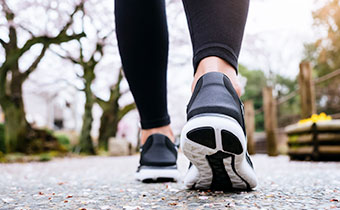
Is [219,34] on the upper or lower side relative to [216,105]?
upper

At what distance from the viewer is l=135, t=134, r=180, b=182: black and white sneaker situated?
1.11 metres

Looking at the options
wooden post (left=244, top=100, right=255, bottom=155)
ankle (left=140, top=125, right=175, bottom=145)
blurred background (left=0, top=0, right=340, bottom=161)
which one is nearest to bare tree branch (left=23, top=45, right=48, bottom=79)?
blurred background (left=0, top=0, right=340, bottom=161)

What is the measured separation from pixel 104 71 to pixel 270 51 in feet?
29.2

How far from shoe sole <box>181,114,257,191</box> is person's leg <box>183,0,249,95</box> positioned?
0.15 meters

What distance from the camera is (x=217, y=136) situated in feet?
2.14

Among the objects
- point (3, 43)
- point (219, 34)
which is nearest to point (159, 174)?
point (219, 34)

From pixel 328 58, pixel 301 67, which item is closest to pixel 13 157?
pixel 301 67

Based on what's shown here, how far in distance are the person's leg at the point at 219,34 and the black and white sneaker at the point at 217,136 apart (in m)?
0.03

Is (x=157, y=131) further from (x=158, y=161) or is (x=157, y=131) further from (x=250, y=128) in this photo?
(x=250, y=128)

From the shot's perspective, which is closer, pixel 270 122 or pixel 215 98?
pixel 215 98

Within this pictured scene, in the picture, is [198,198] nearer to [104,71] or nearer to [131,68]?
[131,68]

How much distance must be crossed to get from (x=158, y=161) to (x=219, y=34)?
0.53 metres

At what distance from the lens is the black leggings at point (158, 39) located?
771 mm

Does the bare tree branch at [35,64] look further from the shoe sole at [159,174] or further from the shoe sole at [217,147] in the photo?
the shoe sole at [217,147]
